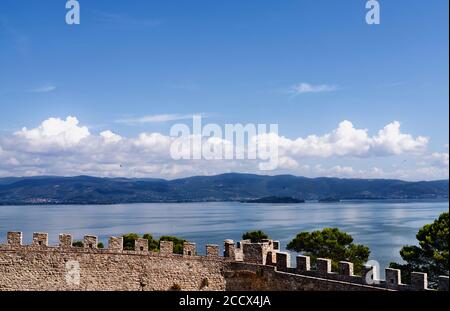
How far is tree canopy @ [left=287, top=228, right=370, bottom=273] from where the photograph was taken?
3222 cm

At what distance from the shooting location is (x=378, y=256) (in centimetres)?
6353

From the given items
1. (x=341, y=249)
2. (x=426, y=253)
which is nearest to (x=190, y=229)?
(x=341, y=249)

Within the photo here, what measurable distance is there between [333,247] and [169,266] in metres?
16.3

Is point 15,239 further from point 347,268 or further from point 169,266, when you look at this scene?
point 347,268

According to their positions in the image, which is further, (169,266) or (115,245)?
(115,245)

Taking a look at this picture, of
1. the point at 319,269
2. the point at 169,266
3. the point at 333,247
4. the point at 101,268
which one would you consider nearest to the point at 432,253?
the point at 333,247

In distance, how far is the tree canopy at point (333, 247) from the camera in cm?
3222

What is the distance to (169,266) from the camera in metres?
19.2

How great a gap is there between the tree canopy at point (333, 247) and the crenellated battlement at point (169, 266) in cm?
1334

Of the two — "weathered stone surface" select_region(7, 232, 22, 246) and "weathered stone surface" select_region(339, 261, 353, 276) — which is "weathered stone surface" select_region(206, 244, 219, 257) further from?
"weathered stone surface" select_region(7, 232, 22, 246)

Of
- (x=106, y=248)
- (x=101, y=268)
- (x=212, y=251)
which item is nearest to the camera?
(x=212, y=251)

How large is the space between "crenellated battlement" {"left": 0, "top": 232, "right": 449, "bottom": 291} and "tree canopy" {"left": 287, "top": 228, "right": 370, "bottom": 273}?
13.3m
